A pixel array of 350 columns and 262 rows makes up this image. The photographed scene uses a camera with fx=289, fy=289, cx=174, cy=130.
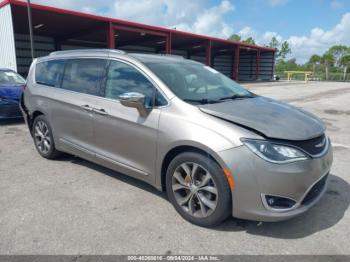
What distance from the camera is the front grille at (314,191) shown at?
2.71m

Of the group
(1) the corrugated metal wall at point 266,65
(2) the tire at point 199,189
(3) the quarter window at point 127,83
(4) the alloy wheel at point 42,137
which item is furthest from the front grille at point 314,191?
(1) the corrugated metal wall at point 266,65

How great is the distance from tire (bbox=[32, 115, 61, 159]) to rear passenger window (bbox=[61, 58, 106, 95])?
0.82 metres

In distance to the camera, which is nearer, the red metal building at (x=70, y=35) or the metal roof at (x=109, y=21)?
the metal roof at (x=109, y=21)

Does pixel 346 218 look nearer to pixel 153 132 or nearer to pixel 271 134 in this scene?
pixel 271 134

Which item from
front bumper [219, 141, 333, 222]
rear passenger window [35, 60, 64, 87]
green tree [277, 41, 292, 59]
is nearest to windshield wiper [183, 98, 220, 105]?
front bumper [219, 141, 333, 222]

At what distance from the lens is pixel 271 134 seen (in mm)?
2592

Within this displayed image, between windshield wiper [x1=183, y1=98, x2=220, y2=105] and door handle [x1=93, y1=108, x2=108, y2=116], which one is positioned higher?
windshield wiper [x1=183, y1=98, x2=220, y2=105]

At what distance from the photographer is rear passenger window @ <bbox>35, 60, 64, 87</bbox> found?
4539mm

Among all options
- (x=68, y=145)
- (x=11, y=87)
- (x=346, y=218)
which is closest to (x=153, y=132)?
(x=68, y=145)

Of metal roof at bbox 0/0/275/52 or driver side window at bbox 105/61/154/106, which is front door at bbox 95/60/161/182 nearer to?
driver side window at bbox 105/61/154/106

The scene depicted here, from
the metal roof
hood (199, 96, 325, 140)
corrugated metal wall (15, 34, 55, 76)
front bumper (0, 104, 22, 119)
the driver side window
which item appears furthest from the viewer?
corrugated metal wall (15, 34, 55, 76)

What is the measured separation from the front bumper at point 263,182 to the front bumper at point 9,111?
7035 mm

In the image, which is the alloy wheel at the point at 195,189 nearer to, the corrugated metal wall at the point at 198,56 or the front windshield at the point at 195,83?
the front windshield at the point at 195,83

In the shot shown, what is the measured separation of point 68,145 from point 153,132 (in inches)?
72.0
